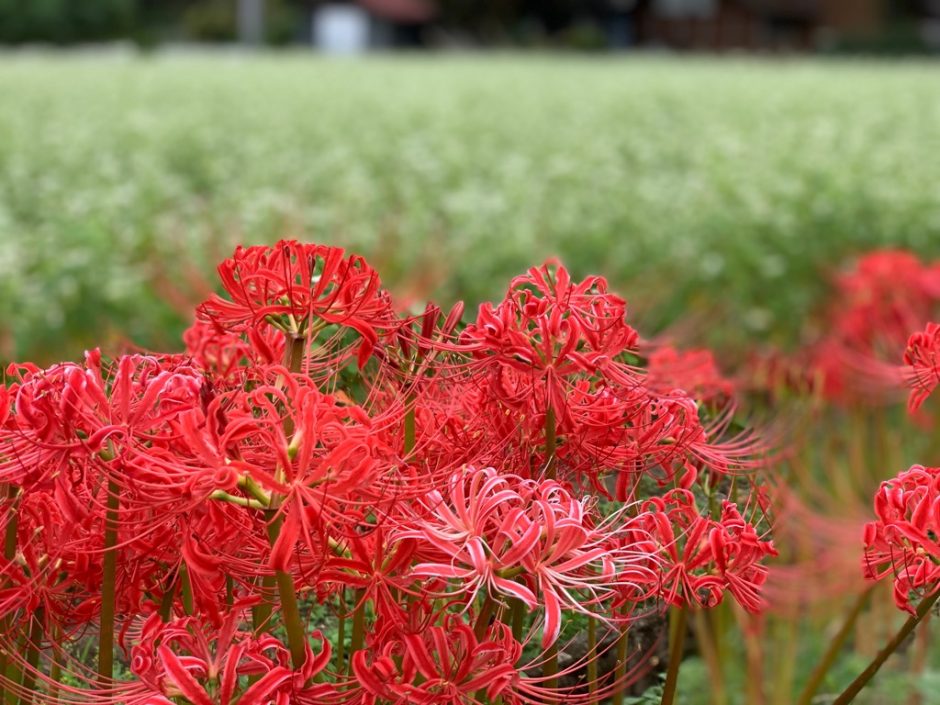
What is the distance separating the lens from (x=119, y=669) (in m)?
1.62

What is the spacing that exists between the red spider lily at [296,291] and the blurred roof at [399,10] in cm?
5628

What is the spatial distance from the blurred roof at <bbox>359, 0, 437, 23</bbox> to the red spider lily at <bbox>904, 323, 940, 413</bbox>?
5609 centimetres

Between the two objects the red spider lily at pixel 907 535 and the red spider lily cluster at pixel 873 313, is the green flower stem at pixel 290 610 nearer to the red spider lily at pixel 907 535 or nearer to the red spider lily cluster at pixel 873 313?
the red spider lily at pixel 907 535

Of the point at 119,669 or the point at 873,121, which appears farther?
the point at 873,121

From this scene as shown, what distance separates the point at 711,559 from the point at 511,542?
0.85ft

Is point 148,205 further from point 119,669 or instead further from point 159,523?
point 159,523

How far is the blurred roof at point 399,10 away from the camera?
56.7 m

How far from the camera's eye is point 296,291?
1266 mm

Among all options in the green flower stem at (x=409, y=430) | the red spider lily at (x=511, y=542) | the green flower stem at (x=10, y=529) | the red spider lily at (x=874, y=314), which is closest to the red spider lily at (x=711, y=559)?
the red spider lily at (x=511, y=542)

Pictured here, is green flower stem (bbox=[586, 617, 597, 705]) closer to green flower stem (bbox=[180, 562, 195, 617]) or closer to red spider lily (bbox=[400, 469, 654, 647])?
red spider lily (bbox=[400, 469, 654, 647])

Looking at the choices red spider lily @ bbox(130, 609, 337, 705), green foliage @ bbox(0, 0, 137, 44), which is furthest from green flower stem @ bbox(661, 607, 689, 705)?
green foliage @ bbox(0, 0, 137, 44)

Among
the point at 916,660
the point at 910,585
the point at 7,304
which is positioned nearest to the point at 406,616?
the point at 910,585

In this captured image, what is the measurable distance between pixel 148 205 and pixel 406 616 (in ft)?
17.2

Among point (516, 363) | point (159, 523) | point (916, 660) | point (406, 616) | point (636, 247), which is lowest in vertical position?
point (916, 660)
